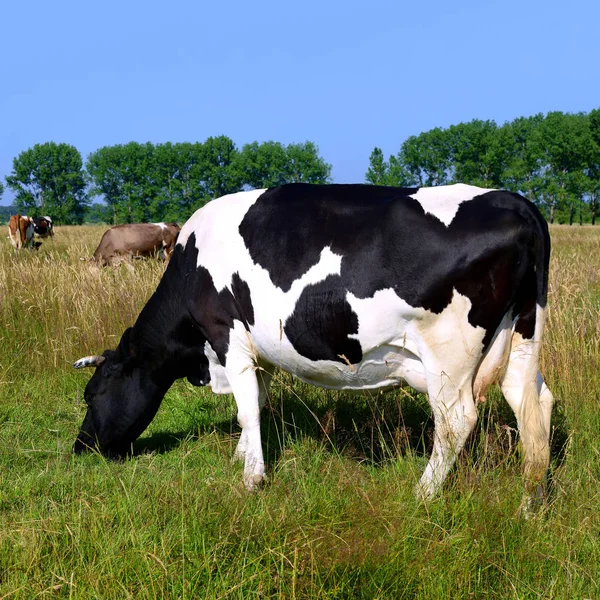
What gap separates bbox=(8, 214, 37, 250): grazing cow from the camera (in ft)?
72.5

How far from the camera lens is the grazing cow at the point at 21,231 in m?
22.1

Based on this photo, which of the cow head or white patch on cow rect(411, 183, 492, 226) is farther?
the cow head

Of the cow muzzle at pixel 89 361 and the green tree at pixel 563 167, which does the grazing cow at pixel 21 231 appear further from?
the green tree at pixel 563 167

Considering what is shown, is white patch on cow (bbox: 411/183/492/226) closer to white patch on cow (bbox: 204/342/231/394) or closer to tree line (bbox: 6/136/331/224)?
white patch on cow (bbox: 204/342/231/394)

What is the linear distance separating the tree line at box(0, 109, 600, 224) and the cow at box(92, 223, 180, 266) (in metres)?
61.7

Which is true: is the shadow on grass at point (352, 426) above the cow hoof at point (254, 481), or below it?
below

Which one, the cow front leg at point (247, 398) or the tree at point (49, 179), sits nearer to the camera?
the cow front leg at point (247, 398)

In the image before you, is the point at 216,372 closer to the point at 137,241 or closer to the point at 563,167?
the point at 137,241

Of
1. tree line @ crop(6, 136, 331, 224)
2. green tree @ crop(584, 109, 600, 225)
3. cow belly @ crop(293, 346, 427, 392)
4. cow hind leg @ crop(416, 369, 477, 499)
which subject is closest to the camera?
cow hind leg @ crop(416, 369, 477, 499)

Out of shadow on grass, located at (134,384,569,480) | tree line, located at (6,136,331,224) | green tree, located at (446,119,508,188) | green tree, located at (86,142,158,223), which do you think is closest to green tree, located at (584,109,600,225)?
green tree, located at (446,119,508,188)

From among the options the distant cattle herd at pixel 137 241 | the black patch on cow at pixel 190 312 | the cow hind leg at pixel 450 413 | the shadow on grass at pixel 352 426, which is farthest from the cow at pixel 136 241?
the cow hind leg at pixel 450 413

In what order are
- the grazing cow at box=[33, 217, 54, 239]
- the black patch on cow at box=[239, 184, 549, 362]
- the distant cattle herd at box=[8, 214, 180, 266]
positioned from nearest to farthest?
1. the black patch on cow at box=[239, 184, 549, 362]
2. the distant cattle herd at box=[8, 214, 180, 266]
3. the grazing cow at box=[33, 217, 54, 239]

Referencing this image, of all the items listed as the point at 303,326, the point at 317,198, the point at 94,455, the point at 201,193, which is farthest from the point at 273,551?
the point at 201,193

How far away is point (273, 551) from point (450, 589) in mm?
795
